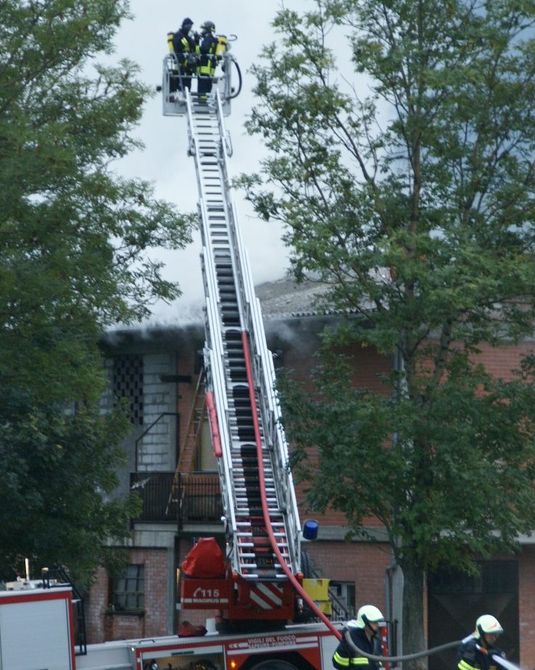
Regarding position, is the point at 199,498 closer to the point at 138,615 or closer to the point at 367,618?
the point at 138,615

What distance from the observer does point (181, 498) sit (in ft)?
76.9

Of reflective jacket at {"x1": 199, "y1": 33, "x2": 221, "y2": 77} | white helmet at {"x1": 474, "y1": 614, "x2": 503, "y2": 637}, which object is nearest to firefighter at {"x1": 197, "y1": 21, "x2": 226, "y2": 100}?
reflective jacket at {"x1": 199, "y1": 33, "x2": 221, "y2": 77}

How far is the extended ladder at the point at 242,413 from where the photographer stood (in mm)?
15375

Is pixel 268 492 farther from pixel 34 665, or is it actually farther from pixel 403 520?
pixel 34 665

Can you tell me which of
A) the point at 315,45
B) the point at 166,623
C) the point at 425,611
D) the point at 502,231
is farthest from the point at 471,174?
the point at 166,623

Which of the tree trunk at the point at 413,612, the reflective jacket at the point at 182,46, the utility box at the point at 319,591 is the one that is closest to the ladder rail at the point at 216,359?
the utility box at the point at 319,591

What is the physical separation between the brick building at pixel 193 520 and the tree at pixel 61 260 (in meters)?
3.75

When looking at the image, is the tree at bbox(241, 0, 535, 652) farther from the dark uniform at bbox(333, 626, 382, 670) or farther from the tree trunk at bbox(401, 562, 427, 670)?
the dark uniform at bbox(333, 626, 382, 670)

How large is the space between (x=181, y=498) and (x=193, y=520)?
17.3 inches

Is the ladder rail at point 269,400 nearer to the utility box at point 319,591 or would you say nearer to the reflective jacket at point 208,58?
the utility box at point 319,591

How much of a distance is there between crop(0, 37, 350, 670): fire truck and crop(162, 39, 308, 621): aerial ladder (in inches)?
0.5

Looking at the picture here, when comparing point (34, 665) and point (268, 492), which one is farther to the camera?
point (268, 492)

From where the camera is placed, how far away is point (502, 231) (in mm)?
16047

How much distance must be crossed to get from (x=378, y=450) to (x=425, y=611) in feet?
22.7
